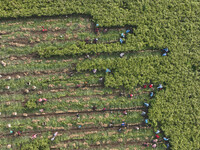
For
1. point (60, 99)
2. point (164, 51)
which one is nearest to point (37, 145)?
point (60, 99)

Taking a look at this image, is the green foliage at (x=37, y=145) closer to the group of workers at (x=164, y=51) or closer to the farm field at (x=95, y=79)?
the farm field at (x=95, y=79)

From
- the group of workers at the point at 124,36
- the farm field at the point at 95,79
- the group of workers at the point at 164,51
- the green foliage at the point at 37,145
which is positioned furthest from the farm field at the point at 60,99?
the group of workers at the point at 164,51

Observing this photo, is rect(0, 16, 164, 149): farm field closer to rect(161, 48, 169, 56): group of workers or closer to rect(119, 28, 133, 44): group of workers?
rect(119, 28, 133, 44): group of workers

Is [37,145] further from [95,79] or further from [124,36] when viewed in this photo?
[124,36]

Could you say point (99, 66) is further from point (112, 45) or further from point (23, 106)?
point (23, 106)

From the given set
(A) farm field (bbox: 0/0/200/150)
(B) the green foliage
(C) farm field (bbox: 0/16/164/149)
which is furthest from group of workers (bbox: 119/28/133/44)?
(B) the green foliage

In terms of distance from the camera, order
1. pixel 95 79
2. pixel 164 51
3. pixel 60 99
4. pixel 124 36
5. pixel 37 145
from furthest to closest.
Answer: pixel 164 51 < pixel 124 36 < pixel 95 79 < pixel 60 99 < pixel 37 145

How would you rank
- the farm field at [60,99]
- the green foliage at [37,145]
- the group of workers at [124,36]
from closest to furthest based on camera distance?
the green foliage at [37,145]
the farm field at [60,99]
the group of workers at [124,36]

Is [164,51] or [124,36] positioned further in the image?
[164,51]
